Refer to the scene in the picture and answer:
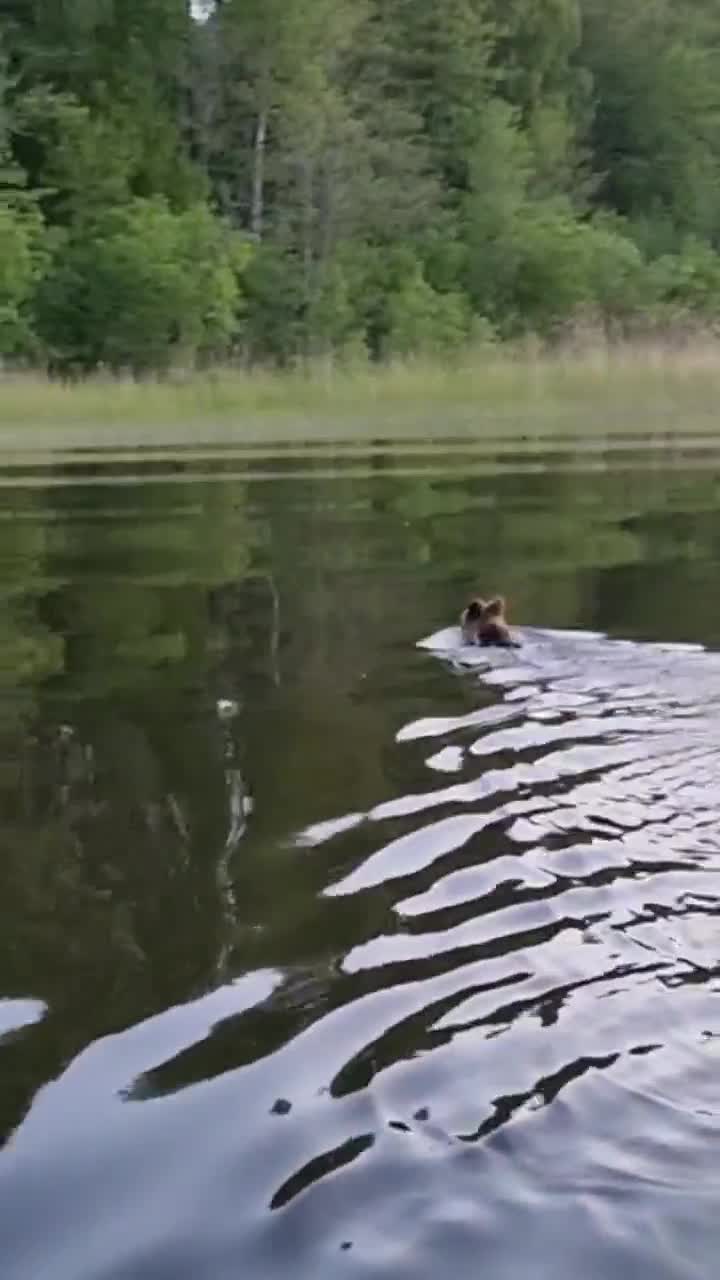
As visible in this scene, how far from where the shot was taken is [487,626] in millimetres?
10430

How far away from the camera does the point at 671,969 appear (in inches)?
204

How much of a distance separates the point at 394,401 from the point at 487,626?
23.9 meters

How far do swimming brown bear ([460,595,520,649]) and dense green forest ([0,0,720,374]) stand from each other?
25.1 metres

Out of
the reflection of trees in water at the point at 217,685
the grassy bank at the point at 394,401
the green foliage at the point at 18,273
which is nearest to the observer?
the reflection of trees in water at the point at 217,685

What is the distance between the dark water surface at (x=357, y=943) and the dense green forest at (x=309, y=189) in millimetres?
26168

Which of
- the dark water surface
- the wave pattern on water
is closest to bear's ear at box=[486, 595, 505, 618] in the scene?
the dark water surface

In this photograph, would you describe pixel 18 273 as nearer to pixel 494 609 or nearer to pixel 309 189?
pixel 309 189

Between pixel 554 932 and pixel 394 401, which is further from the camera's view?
pixel 394 401

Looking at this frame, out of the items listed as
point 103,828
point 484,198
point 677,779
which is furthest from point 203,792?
point 484,198

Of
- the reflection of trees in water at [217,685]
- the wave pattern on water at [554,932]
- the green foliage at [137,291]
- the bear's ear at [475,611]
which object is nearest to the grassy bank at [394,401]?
the green foliage at [137,291]

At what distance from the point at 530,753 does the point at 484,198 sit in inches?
1749

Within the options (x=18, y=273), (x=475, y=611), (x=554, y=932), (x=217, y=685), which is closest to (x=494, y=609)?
(x=475, y=611)

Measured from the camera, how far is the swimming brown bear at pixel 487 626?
34.1 feet

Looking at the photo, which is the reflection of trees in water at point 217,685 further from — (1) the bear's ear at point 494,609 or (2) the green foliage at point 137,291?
(2) the green foliage at point 137,291
